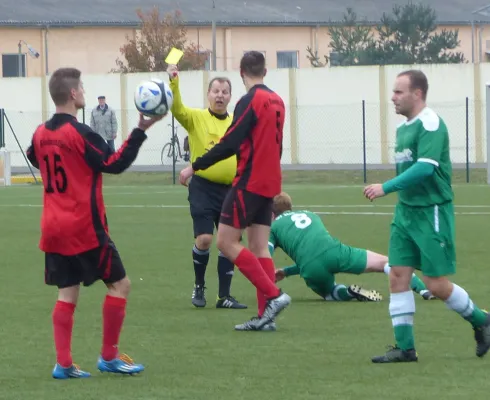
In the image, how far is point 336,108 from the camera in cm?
4222

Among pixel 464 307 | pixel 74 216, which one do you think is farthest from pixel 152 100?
pixel 464 307

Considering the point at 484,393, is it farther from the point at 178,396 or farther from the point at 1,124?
the point at 1,124

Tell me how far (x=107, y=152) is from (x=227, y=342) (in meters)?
2.05

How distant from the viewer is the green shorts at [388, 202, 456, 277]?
7.56m

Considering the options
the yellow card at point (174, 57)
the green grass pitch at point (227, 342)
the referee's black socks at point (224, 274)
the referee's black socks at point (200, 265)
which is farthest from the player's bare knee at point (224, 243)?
the referee's black socks at point (200, 265)

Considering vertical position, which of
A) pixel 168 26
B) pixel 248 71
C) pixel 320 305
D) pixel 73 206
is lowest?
pixel 320 305

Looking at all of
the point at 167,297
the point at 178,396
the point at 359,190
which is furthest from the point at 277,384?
the point at 359,190

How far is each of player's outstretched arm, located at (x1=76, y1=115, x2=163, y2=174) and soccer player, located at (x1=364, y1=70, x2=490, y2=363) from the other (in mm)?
1379

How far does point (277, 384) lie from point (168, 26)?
4670 cm

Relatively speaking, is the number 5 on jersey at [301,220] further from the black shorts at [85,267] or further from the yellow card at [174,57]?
the black shorts at [85,267]

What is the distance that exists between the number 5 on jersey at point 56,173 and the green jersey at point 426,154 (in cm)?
199

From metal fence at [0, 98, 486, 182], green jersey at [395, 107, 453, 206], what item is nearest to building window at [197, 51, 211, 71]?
metal fence at [0, 98, 486, 182]

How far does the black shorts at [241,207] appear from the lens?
8953 millimetres

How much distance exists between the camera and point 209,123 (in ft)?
34.6
